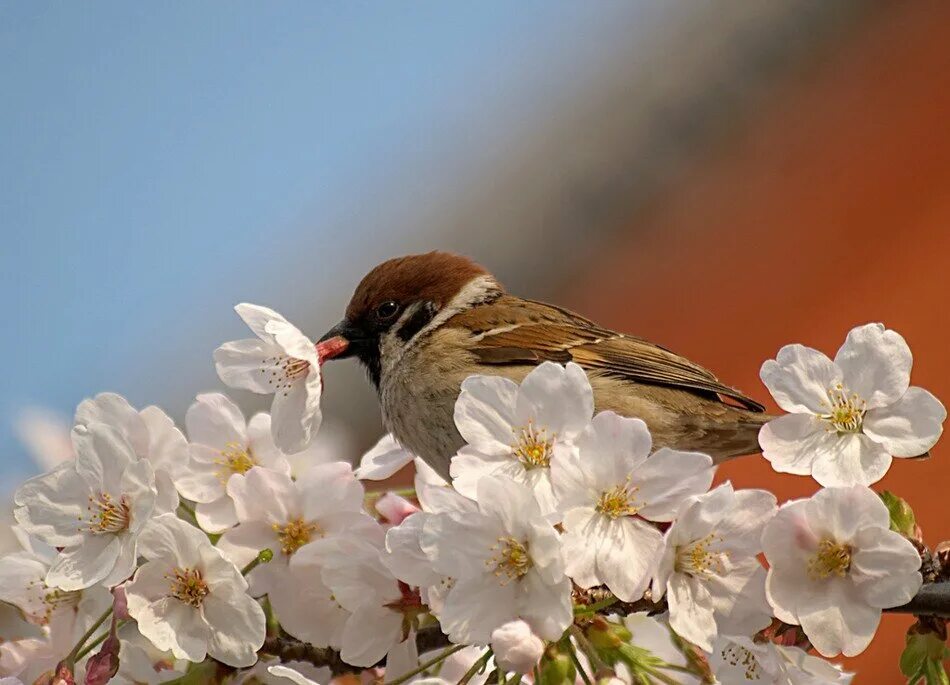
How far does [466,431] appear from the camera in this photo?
1247 millimetres

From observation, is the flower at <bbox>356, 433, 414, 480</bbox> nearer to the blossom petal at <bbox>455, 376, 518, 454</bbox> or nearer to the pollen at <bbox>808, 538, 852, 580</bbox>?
the blossom petal at <bbox>455, 376, 518, 454</bbox>

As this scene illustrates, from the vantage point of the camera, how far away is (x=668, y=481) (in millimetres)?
1200

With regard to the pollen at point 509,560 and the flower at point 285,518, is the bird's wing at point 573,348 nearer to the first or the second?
the flower at point 285,518

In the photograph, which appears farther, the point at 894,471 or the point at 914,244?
the point at 914,244

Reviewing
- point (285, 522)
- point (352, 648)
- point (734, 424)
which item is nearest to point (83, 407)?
point (285, 522)

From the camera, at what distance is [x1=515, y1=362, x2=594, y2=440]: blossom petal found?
122 cm

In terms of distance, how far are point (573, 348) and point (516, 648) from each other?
1.24m

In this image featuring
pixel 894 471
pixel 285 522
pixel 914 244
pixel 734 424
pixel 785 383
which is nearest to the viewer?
pixel 785 383

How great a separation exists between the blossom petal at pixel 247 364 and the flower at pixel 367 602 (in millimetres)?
245

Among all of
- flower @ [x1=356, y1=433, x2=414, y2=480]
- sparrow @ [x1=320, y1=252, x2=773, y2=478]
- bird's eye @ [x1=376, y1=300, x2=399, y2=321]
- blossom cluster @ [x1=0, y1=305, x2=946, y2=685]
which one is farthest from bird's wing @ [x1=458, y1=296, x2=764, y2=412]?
blossom cluster @ [x1=0, y1=305, x2=946, y2=685]

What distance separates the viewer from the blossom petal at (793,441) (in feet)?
4.14

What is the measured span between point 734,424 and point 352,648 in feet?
3.32

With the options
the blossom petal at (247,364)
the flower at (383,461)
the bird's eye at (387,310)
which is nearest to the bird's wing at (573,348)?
the bird's eye at (387,310)

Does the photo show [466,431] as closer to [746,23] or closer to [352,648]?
[352,648]
